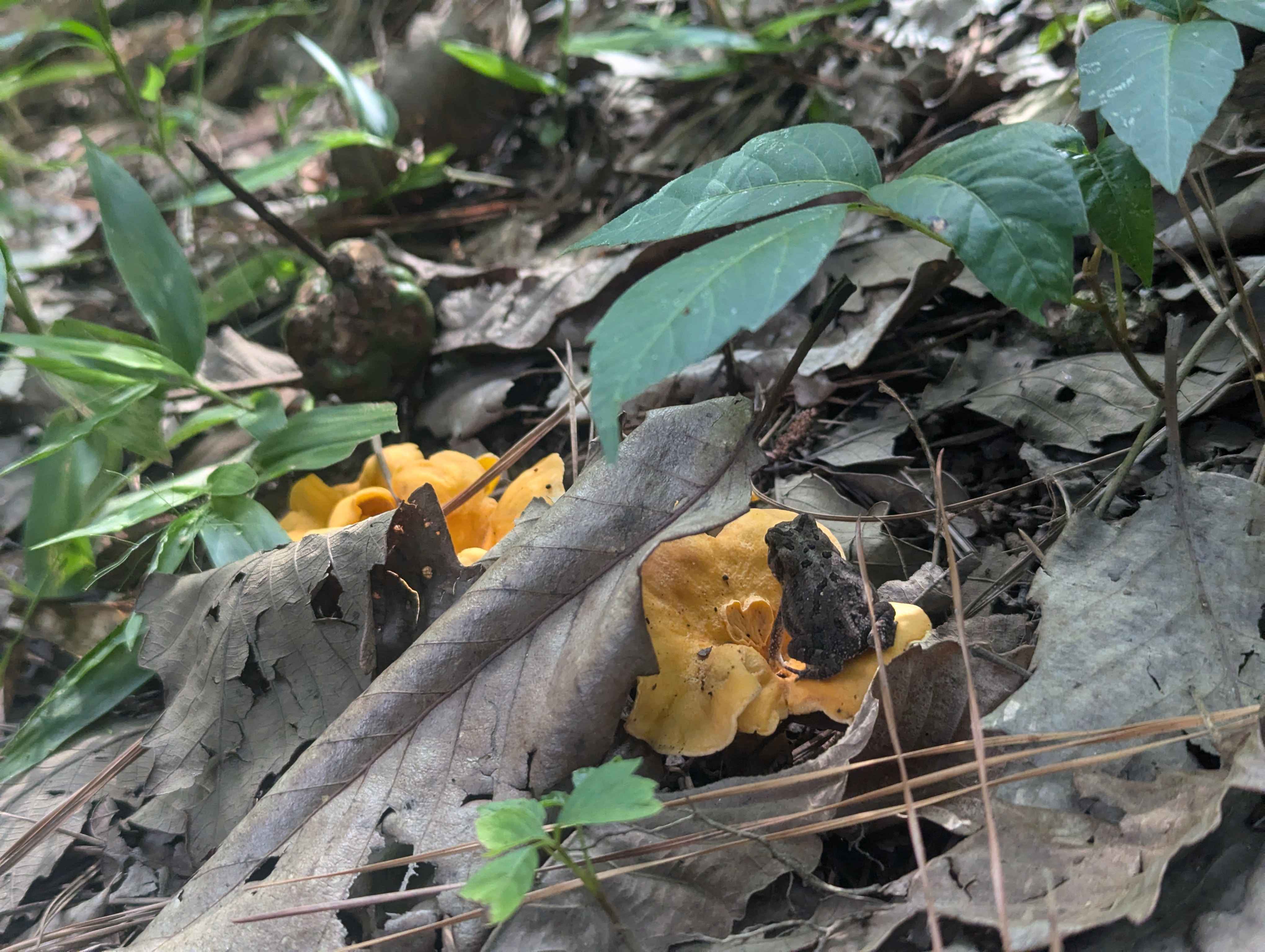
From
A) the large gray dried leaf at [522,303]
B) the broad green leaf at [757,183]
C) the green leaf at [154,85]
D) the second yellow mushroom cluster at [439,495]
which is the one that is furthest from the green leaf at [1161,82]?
the green leaf at [154,85]

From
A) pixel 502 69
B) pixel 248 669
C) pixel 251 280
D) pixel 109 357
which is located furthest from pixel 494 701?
pixel 502 69

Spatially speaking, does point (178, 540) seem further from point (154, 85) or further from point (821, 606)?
point (154, 85)

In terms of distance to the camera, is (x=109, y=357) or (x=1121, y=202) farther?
(x=109, y=357)

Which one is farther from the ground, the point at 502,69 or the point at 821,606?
the point at 502,69

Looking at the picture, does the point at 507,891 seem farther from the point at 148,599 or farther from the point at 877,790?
the point at 148,599

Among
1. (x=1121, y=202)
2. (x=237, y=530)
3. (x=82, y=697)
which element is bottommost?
(x=82, y=697)

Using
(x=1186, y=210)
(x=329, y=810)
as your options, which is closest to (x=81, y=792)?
(x=329, y=810)

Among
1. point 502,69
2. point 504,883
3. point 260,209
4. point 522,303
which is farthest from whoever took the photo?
point 502,69

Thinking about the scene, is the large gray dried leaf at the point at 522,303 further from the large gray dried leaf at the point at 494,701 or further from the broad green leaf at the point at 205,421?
the large gray dried leaf at the point at 494,701
